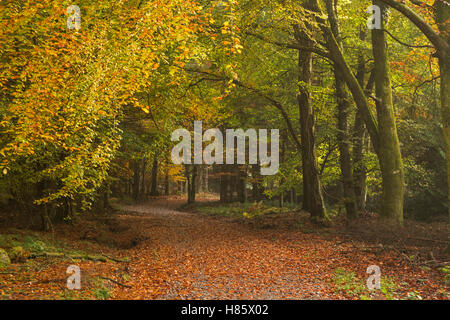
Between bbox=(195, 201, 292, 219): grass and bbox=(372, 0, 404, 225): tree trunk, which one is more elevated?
bbox=(372, 0, 404, 225): tree trunk

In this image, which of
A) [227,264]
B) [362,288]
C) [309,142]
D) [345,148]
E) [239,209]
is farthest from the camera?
[239,209]

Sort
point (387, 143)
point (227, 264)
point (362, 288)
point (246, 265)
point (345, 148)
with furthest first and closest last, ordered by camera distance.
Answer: point (345, 148), point (387, 143), point (227, 264), point (246, 265), point (362, 288)

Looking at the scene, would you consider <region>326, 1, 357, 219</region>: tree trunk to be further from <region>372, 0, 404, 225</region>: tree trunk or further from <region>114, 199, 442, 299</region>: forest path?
<region>114, 199, 442, 299</region>: forest path

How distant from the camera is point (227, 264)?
8.27 metres

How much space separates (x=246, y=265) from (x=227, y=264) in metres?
0.48

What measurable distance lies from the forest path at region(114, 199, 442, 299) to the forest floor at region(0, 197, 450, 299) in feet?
0.06

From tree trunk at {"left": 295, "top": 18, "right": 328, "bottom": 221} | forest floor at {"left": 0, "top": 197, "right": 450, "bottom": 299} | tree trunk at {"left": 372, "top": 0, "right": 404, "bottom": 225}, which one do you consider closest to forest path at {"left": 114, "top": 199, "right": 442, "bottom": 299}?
forest floor at {"left": 0, "top": 197, "right": 450, "bottom": 299}

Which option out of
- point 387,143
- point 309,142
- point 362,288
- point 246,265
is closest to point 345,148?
point 309,142

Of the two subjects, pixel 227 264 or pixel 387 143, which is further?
pixel 387 143

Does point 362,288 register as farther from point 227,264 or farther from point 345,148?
point 345,148

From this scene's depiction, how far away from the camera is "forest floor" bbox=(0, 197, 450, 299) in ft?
19.3

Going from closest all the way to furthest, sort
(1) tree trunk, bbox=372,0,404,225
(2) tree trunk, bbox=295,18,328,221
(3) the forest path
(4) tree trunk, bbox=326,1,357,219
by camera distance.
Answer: (3) the forest path < (1) tree trunk, bbox=372,0,404,225 < (2) tree trunk, bbox=295,18,328,221 < (4) tree trunk, bbox=326,1,357,219

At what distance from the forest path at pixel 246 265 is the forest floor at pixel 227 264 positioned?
2 cm
